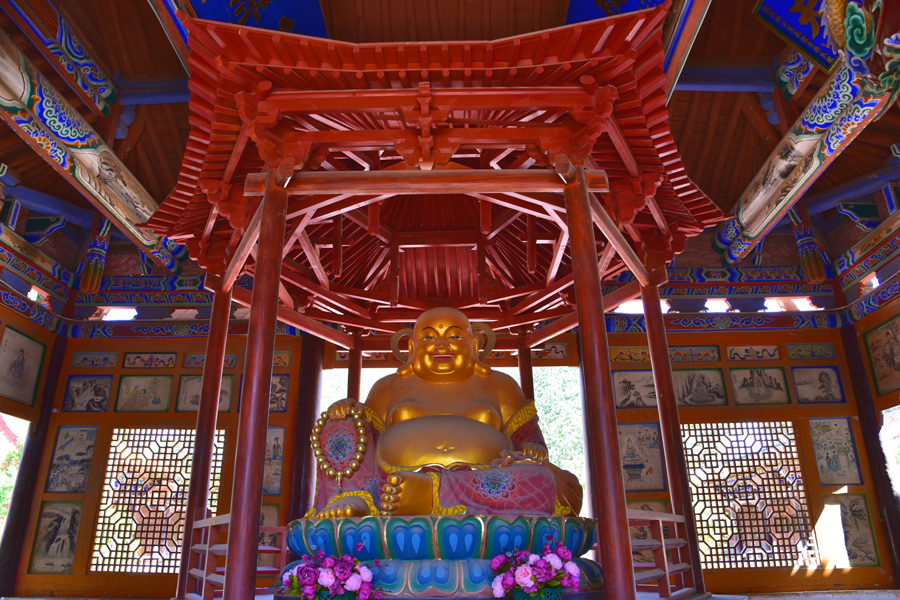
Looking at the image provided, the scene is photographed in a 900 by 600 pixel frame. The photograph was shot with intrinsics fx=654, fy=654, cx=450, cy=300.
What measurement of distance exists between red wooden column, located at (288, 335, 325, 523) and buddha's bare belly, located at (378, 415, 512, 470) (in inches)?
154

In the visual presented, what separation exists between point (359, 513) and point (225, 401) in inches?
209

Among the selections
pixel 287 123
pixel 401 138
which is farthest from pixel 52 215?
pixel 401 138

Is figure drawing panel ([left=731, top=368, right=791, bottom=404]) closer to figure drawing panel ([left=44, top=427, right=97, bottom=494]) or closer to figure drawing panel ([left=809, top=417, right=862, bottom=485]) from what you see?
figure drawing panel ([left=809, top=417, right=862, bottom=485])

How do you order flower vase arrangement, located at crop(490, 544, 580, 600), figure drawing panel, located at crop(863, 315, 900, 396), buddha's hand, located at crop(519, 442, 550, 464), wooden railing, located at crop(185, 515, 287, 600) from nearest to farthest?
flower vase arrangement, located at crop(490, 544, 580, 600) < wooden railing, located at crop(185, 515, 287, 600) < buddha's hand, located at crop(519, 442, 550, 464) < figure drawing panel, located at crop(863, 315, 900, 396)

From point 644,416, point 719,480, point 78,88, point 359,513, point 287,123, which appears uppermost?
point 78,88

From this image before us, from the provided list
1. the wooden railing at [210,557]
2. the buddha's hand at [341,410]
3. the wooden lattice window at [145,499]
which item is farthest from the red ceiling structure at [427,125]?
the wooden lattice window at [145,499]

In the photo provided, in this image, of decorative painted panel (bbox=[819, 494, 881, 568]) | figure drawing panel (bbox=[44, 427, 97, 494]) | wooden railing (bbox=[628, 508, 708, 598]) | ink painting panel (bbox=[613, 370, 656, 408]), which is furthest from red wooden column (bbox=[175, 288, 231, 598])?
decorative painted panel (bbox=[819, 494, 881, 568])

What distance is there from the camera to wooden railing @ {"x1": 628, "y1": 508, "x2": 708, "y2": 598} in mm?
4562

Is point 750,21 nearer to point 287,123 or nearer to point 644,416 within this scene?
point 644,416

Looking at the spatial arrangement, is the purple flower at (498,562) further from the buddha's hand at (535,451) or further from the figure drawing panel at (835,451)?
the figure drawing panel at (835,451)

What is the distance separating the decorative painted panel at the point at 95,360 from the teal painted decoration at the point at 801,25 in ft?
31.7

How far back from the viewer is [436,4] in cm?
810

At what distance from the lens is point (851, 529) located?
8.41 meters

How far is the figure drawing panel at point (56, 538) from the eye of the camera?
8.31 m
